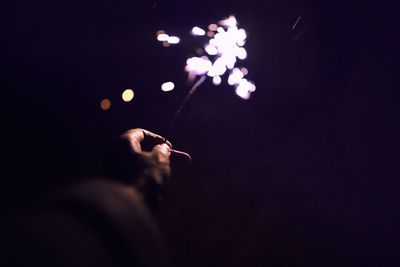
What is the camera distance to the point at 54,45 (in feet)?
13.3

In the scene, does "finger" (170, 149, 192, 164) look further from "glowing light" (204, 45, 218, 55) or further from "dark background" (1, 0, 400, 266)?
"glowing light" (204, 45, 218, 55)

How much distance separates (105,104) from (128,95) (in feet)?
1.23

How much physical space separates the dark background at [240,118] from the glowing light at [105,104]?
0.07 m

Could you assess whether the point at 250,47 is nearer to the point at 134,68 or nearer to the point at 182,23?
the point at 182,23

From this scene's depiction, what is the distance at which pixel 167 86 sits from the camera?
172 inches

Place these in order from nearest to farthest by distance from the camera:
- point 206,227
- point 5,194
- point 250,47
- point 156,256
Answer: point 156,256 < point 5,194 < point 206,227 < point 250,47

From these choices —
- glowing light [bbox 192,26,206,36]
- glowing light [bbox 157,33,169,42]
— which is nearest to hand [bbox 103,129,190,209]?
glowing light [bbox 157,33,169,42]

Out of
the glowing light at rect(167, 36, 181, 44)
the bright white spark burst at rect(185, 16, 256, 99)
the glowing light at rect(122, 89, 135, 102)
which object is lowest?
the glowing light at rect(122, 89, 135, 102)

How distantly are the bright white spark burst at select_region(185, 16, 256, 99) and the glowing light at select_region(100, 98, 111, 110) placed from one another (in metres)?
1.40

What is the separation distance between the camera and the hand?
87.0 inches

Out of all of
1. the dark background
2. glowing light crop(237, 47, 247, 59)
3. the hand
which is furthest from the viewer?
glowing light crop(237, 47, 247, 59)

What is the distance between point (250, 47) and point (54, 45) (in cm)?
336

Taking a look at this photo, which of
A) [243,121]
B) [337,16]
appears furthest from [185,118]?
[337,16]

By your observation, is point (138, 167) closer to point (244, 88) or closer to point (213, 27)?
point (244, 88)
